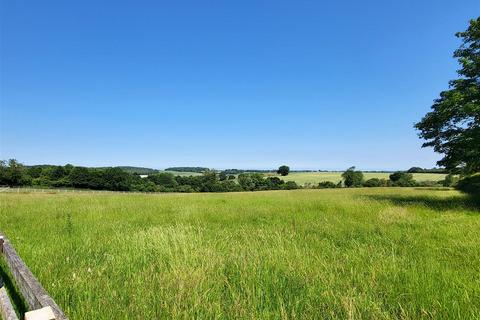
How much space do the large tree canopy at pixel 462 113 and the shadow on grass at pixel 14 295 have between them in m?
18.8

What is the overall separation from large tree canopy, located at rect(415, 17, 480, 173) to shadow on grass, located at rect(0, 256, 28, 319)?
1883 centimetres

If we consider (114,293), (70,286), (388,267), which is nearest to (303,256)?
(388,267)

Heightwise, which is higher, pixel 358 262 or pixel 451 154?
pixel 451 154

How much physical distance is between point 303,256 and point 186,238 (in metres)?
2.94

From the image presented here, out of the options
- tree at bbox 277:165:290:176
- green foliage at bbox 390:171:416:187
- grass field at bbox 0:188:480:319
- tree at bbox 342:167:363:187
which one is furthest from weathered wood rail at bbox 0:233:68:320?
tree at bbox 277:165:290:176

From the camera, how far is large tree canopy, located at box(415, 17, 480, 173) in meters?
16.0

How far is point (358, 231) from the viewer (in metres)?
9.09

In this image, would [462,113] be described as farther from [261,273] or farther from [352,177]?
[352,177]

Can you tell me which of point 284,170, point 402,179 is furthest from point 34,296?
point 284,170

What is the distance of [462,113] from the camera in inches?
650

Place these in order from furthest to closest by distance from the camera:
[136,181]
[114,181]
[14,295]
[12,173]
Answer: [136,181]
[114,181]
[12,173]
[14,295]

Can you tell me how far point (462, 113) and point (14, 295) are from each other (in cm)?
2015

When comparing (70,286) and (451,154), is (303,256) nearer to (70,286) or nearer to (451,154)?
(70,286)

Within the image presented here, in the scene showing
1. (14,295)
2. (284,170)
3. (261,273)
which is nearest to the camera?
(14,295)
